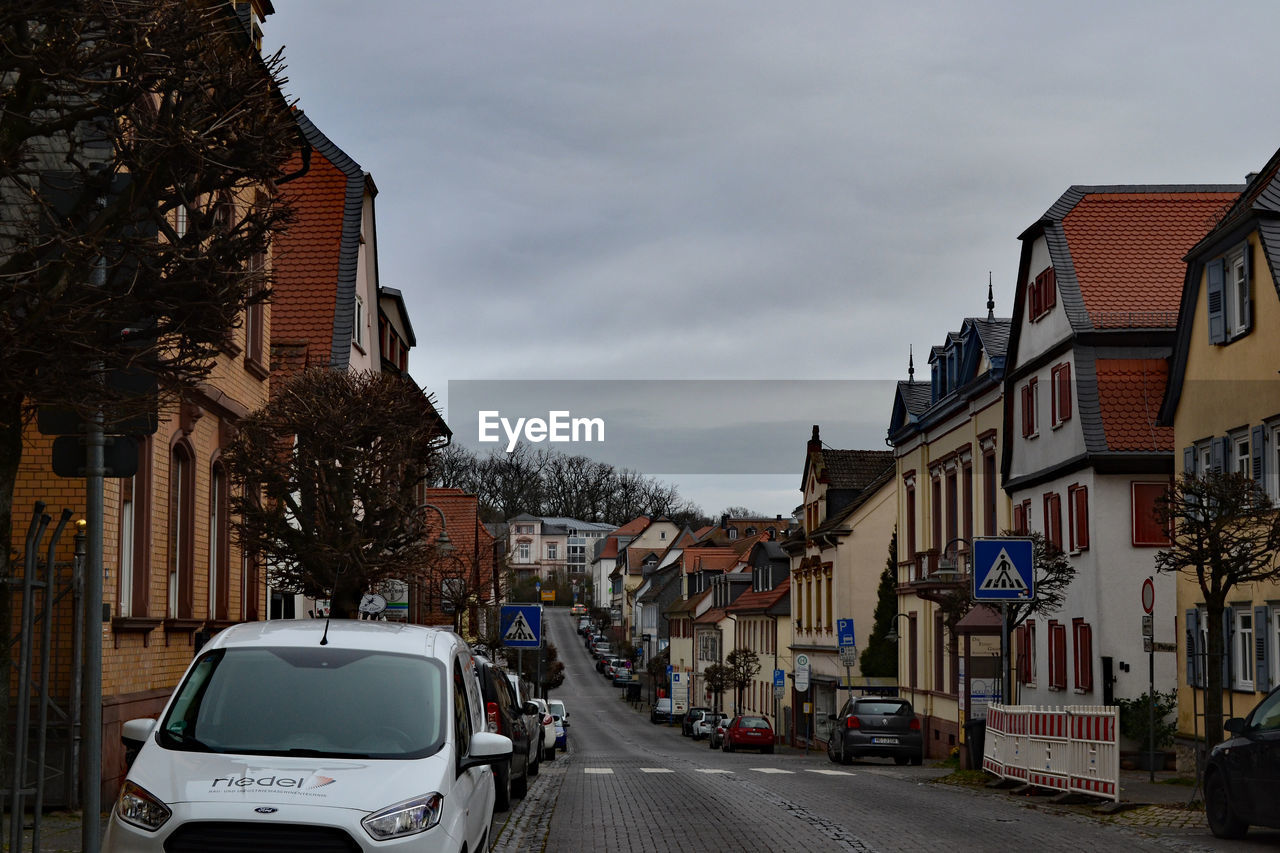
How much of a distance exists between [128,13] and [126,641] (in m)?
11.4

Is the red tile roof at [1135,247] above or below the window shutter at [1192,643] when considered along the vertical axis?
above

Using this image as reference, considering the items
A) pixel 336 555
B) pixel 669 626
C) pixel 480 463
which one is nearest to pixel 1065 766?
pixel 336 555

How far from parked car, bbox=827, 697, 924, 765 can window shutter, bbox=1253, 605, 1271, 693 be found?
1119cm

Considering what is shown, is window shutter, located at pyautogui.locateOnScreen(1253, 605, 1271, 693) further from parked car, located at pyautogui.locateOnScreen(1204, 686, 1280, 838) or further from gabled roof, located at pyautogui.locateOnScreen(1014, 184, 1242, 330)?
parked car, located at pyautogui.locateOnScreen(1204, 686, 1280, 838)

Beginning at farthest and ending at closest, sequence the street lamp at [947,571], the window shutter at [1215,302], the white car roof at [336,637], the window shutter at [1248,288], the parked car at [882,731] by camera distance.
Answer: the parked car at [882,731]
the street lamp at [947,571]
the window shutter at [1215,302]
the window shutter at [1248,288]
the white car roof at [336,637]

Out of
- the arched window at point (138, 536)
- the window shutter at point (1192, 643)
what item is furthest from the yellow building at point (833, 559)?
the arched window at point (138, 536)

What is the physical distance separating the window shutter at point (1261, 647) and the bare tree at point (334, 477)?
13414 mm

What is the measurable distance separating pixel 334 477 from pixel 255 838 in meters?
16.4

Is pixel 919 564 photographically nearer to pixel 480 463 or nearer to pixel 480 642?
pixel 480 642

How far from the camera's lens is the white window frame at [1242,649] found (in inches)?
1041

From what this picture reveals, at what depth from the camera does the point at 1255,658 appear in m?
26.0

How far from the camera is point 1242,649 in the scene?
88.1 feet

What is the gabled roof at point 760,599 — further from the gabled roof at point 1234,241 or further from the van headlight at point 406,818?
the van headlight at point 406,818

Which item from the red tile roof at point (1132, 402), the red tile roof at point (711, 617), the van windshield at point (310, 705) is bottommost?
the red tile roof at point (711, 617)
